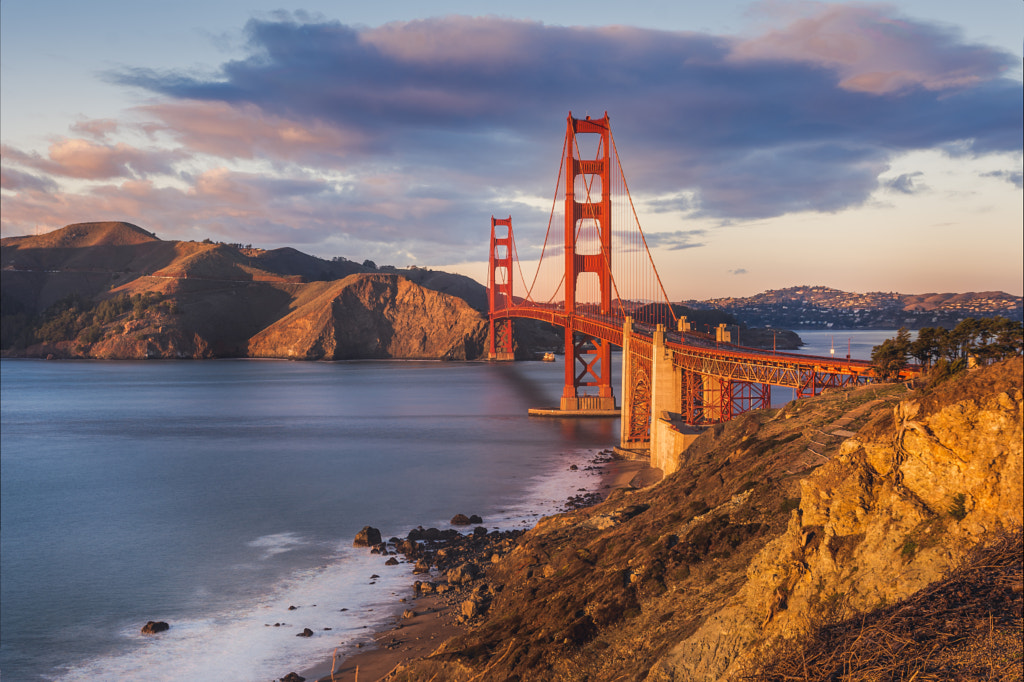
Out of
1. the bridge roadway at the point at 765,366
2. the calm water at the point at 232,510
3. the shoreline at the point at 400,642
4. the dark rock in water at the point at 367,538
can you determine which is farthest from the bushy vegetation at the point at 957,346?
the dark rock in water at the point at 367,538

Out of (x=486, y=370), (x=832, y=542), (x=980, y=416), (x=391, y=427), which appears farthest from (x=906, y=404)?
(x=486, y=370)

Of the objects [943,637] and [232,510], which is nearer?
[943,637]

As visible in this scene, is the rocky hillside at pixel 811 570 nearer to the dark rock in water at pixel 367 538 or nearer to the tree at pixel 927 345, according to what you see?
the tree at pixel 927 345

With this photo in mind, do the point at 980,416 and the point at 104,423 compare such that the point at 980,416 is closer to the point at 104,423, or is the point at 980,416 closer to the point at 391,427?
the point at 391,427

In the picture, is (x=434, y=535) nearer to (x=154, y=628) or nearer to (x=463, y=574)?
(x=463, y=574)

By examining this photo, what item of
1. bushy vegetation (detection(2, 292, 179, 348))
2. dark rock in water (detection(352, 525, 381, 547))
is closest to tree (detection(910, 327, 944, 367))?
dark rock in water (detection(352, 525, 381, 547))

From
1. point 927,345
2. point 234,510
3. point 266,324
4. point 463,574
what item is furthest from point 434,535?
point 266,324
